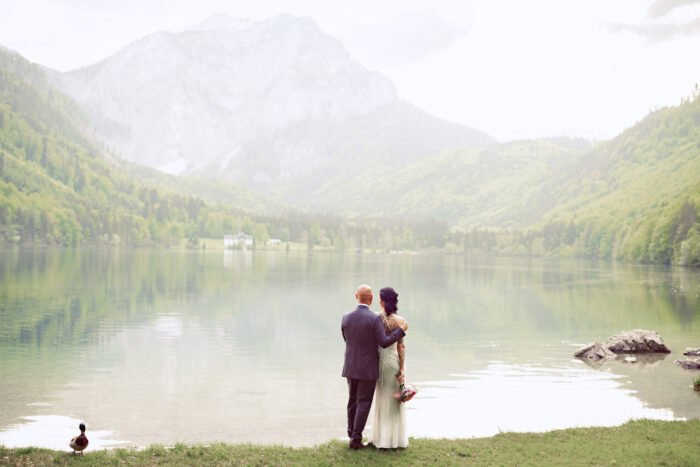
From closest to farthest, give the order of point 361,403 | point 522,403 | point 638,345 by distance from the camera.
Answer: point 361,403, point 522,403, point 638,345

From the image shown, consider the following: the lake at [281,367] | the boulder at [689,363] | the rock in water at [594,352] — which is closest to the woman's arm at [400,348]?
the lake at [281,367]

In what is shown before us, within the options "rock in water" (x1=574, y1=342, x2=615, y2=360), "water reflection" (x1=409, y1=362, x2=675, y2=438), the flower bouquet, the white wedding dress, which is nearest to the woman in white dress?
the white wedding dress

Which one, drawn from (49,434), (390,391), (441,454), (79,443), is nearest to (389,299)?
(390,391)

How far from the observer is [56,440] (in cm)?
2162

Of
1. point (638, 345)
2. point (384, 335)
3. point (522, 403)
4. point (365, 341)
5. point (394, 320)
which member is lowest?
point (522, 403)

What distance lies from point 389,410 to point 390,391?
511 millimetres

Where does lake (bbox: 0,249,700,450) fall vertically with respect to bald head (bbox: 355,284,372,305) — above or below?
below

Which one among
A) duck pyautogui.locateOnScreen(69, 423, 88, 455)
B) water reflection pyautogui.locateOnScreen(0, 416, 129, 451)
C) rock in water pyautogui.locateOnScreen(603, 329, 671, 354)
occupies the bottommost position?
water reflection pyautogui.locateOnScreen(0, 416, 129, 451)

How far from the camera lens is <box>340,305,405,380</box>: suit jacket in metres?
17.7

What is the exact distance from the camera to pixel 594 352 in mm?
41375

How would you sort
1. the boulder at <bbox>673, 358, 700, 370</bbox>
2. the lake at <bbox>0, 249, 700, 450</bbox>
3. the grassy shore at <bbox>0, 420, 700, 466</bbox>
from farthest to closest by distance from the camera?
the boulder at <bbox>673, 358, 700, 370</bbox>, the lake at <bbox>0, 249, 700, 450</bbox>, the grassy shore at <bbox>0, 420, 700, 466</bbox>

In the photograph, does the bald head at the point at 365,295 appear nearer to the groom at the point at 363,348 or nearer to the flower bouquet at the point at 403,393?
the groom at the point at 363,348

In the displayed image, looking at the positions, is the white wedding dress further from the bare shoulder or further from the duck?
the duck

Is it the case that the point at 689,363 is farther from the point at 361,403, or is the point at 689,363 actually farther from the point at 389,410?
the point at 361,403
